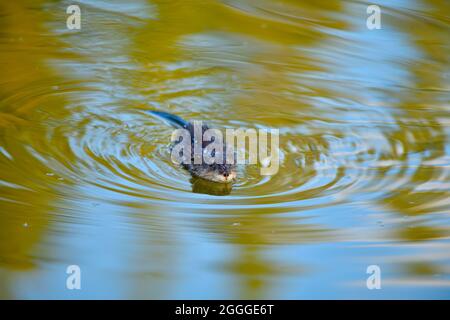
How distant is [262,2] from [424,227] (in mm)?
5634

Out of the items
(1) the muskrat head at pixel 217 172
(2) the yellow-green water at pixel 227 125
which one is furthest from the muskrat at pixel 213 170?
(2) the yellow-green water at pixel 227 125

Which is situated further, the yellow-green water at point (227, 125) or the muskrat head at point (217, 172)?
the muskrat head at point (217, 172)

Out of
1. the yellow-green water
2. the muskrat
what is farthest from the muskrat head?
the yellow-green water

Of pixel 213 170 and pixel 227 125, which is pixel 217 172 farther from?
pixel 227 125

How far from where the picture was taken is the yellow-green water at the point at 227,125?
4887 millimetres

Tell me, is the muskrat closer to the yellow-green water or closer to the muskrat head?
the muskrat head

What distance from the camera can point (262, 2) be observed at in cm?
1025

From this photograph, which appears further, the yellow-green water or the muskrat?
the muskrat

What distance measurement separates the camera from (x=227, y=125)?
24.1ft

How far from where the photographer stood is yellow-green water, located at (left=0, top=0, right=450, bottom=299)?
4.89 m

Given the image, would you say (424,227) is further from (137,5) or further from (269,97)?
(137,5)

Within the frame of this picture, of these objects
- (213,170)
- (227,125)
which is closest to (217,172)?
(213,170)

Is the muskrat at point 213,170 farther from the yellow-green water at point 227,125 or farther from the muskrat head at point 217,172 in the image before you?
the yellow-green water at point 227,125

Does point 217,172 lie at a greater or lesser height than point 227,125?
lesser
